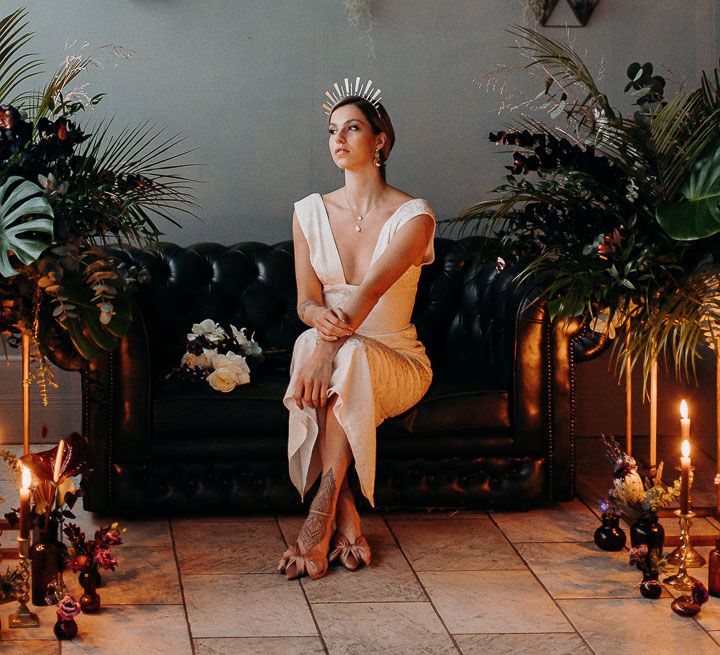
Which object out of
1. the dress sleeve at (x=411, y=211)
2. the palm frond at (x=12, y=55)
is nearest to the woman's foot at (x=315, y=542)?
the dress sleeve at (x=411, y=211)

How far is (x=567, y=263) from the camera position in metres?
3.25

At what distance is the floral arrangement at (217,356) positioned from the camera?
3729mm

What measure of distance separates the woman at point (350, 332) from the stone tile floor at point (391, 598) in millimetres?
170

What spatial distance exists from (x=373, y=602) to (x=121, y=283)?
1103 millimetres

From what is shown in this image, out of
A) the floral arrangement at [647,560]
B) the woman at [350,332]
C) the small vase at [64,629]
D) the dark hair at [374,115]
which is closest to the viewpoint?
the small vase at [64,629]

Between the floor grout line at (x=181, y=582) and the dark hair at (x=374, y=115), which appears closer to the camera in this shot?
the floor grout line at (x=181, y=582)

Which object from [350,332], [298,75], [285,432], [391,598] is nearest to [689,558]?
[391,598]

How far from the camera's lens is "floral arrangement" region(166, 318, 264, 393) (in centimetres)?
373

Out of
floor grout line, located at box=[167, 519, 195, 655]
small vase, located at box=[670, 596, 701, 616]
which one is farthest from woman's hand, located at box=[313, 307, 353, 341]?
small vase, located at box=[670, 596, 701, 616]

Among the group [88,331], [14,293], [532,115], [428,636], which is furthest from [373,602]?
[532,115]

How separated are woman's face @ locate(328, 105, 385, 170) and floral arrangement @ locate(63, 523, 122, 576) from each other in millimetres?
1427

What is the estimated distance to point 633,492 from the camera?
11.5 ft

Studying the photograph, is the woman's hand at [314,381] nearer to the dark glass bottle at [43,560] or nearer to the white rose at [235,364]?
the white rose at [235,364]

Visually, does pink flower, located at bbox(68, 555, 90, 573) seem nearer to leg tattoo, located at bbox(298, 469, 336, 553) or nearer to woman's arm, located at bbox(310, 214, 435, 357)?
leg tattoo, located at bbox(298, 469, 336, 553)
